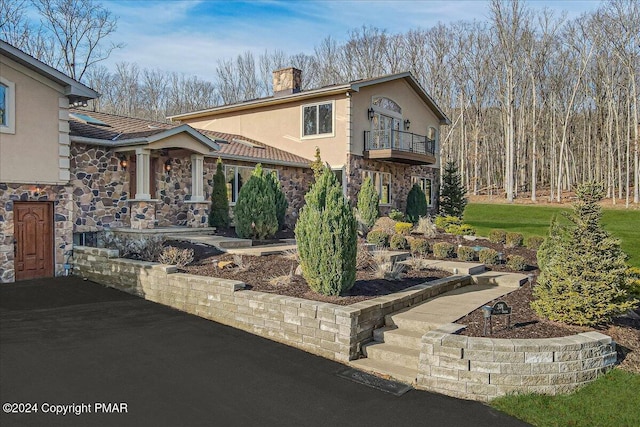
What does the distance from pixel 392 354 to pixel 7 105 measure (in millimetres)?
9532

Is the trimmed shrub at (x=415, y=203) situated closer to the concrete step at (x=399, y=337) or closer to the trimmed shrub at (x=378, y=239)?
the trimmed shrub at (x=378, y=239)

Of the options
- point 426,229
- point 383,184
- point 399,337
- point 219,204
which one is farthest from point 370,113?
point 399,337

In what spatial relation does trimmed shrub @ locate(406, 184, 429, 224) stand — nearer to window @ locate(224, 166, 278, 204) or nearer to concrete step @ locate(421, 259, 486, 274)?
window @ locate(224, 166, 278, 204)

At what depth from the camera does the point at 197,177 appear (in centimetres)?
1327

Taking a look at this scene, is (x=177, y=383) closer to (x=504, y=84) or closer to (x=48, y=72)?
(x=48, y=72)

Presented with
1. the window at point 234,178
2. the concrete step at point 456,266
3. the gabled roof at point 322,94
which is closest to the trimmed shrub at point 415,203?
the gabled roof at point 322,94

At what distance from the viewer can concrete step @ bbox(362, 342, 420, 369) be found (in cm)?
543

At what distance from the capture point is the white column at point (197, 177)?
13.2 m

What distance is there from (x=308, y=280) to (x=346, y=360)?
170cm

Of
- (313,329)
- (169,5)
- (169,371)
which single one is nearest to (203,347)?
(169,371)

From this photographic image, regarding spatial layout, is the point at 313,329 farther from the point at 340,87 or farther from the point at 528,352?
the point at 340,87

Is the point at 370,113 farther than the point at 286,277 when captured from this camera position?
Yes

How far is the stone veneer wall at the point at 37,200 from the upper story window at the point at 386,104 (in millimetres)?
12389

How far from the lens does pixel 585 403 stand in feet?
15.2
